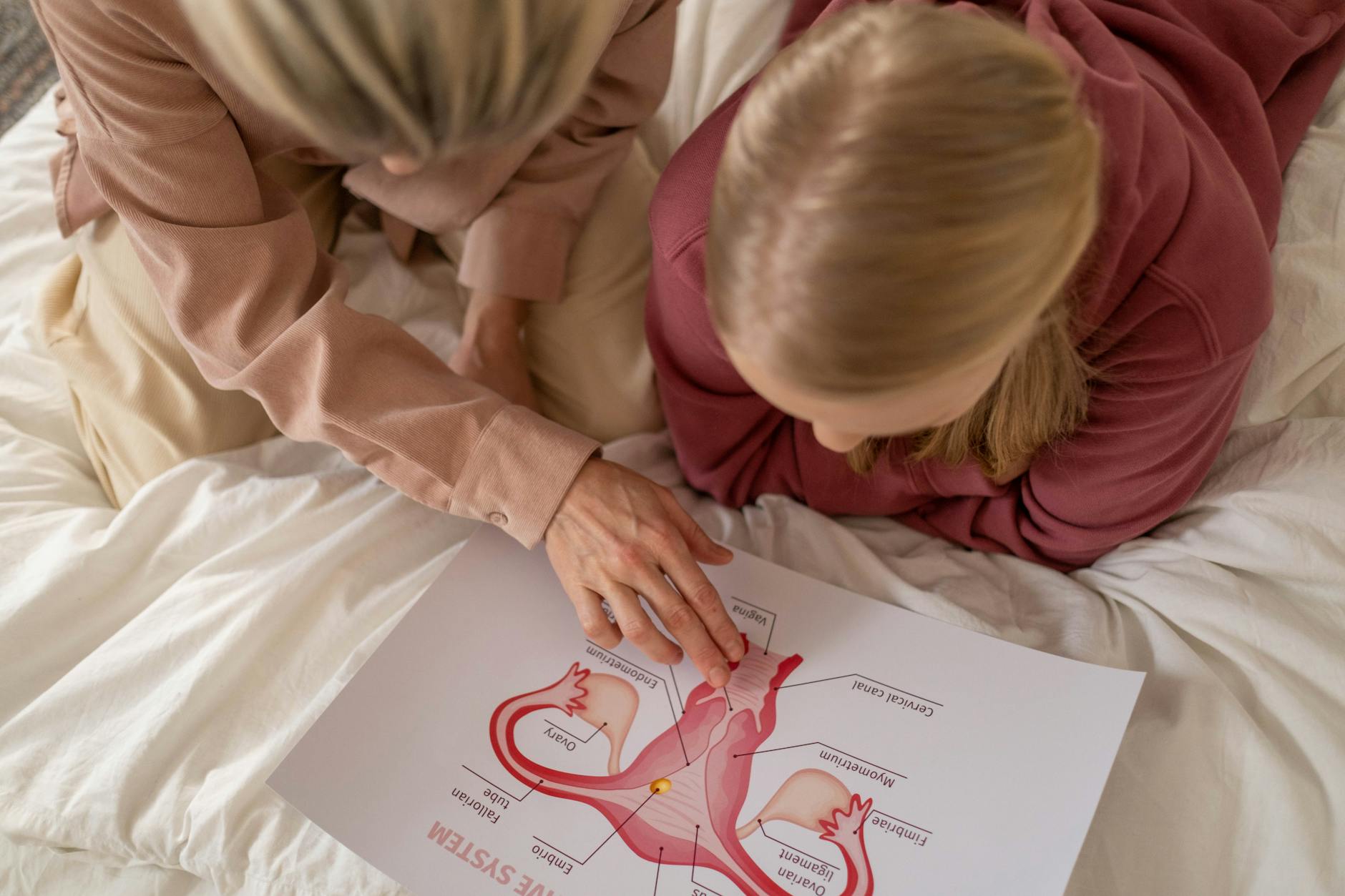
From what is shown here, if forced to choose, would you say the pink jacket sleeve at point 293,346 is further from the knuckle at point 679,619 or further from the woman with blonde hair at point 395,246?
the knuckle at point 679,619

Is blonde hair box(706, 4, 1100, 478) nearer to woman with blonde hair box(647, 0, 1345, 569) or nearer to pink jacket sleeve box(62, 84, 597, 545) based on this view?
woman with blonde hair box(647, 0, 1345, 569)

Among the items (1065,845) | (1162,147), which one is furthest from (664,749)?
(1162,147)

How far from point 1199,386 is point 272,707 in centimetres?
64

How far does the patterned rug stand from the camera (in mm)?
1188

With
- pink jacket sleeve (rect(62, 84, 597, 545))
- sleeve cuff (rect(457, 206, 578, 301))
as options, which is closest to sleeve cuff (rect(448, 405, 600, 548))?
pink jacket sleeve (rect(62, 84, 597, 545))

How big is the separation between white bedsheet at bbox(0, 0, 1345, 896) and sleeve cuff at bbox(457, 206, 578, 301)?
18 cm

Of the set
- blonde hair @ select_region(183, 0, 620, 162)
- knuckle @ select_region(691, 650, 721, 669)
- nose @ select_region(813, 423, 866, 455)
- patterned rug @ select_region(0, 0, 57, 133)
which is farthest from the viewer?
patterned rug @ select_region(0, 0, 57, 133)

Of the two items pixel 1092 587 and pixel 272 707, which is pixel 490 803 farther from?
pixel 1092 587

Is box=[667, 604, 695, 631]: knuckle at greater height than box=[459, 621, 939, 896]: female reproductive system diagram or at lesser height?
greater

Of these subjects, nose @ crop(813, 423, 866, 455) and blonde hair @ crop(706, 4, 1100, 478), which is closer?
blonde hair @ crop(706, 4, 1100, 478)

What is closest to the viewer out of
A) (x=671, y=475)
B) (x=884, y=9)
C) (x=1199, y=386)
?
(x=884, y=9)

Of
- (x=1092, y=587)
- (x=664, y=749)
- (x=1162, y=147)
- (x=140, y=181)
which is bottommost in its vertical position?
(x=664, y=749)

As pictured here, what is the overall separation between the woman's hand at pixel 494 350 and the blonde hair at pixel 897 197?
1.39ft

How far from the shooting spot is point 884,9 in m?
0.42
